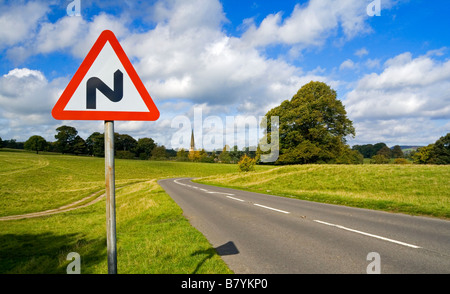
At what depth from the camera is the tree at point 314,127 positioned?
36719mm

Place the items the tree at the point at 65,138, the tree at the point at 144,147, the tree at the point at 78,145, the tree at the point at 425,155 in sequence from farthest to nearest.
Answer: the tree at the point at 144,147 → the tree at the point at 78,145 → the tree at the point at 65,138 → the tree at the point at 425,155

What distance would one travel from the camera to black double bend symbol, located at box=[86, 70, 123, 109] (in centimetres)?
251

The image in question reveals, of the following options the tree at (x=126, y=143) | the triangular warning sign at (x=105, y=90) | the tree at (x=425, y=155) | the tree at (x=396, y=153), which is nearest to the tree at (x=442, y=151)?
the tree at (x=425, y=155)

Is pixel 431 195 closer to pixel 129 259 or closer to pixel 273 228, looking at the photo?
pixel 273 228

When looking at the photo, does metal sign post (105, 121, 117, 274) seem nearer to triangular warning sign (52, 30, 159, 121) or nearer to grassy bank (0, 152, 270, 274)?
triangular warning sign (52, 30, 159, 121)

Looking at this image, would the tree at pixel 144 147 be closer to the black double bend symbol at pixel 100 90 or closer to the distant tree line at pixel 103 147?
the distant tree line at pixel 103 147

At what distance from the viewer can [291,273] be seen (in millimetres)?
4359

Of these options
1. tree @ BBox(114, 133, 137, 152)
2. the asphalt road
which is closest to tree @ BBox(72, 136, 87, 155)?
tree @ BBox(114, 133, 137, 152)

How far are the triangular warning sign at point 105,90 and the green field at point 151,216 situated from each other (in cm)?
336

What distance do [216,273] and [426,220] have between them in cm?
863

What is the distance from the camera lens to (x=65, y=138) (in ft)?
287

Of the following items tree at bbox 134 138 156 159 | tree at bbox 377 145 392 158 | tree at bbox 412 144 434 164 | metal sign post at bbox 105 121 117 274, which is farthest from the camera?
tree at bbox 134 138 156 159

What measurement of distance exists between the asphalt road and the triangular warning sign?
3.53 m
